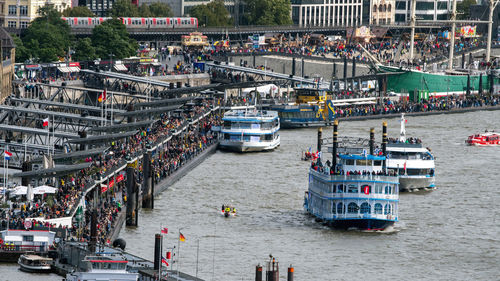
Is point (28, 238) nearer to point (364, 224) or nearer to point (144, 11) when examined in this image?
point (364, 224)

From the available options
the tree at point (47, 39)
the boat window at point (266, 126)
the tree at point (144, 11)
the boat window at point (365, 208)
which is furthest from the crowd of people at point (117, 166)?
the tree at point (144, 11)

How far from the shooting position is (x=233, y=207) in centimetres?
8644

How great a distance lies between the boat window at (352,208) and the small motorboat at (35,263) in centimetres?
1863

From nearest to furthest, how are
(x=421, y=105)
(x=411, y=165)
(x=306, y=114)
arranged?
1. (x=411, y=165)
2. (x=306, y=114)
3. (x=421, y=105)

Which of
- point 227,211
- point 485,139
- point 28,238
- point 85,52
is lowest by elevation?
point 227,211

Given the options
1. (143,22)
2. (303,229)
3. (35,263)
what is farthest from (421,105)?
(35,263)

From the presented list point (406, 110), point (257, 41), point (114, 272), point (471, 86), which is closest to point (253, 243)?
point (114, 272)

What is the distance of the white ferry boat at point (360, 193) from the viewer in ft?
266

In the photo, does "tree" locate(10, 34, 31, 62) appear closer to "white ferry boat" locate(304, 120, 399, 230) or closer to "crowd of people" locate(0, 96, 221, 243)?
"crowd of people" locate(0, 96, 221, 243)

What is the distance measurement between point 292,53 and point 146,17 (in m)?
28.2

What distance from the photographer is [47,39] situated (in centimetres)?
15225

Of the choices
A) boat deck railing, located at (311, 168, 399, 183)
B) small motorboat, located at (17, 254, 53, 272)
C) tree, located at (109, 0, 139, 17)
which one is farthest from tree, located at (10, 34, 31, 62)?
small motorboat, located at (17, 254, 53, 272)

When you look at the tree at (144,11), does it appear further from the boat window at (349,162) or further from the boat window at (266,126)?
the boat window at (349,162)

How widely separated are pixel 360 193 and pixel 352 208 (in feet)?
3.08
